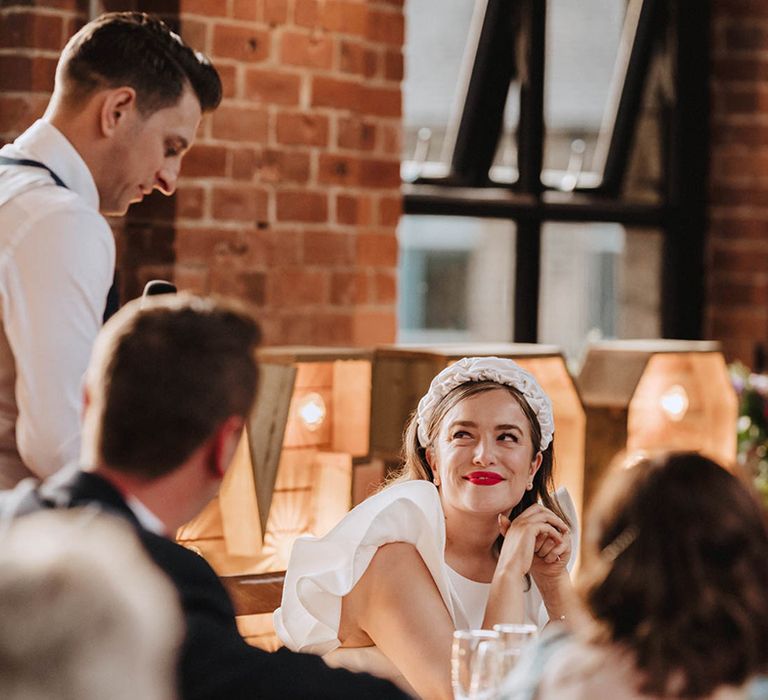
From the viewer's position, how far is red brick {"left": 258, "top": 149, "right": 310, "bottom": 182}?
3.49 m

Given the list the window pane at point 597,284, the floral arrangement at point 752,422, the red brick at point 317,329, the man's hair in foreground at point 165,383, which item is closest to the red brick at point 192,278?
the red brick at point 317,329

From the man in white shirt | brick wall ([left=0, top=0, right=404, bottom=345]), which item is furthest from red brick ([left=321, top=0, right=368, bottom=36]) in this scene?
the man in white shirt

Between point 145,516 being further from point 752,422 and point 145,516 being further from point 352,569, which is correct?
point 752,422

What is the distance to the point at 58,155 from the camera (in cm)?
226

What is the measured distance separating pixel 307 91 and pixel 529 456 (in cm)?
133

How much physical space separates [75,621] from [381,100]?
121 inches

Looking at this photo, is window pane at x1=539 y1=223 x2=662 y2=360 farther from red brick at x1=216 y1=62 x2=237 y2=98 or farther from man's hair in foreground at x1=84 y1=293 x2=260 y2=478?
man's hair in foreground at x1=84 y1=293 x2=260 y2=478

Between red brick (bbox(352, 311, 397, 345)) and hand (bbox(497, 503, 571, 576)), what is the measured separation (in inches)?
51.4

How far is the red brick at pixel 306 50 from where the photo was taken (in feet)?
11.5

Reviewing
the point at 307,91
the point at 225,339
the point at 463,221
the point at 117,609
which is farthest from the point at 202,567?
the point at 463,221

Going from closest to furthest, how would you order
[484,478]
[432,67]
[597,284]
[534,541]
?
[534,541] < [484,478] < [432,67] < [597,284]

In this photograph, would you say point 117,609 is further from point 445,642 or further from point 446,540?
point 446,540

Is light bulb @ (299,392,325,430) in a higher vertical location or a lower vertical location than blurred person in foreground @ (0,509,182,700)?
lower

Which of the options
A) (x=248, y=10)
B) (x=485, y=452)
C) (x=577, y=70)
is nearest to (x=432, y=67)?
(x=577, y=70)
